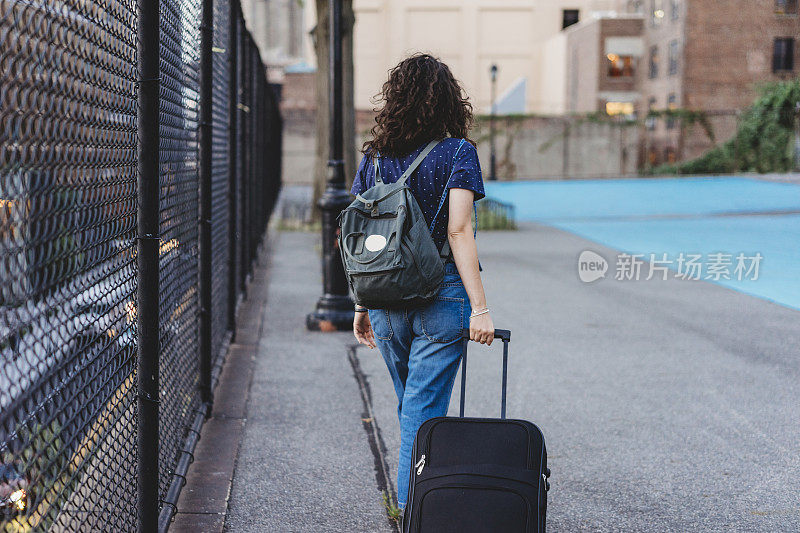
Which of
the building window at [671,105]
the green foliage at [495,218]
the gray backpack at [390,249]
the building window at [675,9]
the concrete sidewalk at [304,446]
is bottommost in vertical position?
the concrete sidewalk at [304,446]

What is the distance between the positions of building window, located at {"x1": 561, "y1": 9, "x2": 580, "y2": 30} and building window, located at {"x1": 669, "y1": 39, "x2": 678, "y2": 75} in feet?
62.6

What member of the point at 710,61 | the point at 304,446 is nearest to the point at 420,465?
the point at 304,446

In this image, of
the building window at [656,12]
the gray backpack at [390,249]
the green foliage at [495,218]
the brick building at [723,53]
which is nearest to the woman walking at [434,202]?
the gray backpack at [390,249]

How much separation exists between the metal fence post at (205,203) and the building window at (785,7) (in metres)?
50.7

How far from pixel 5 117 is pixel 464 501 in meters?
1.93

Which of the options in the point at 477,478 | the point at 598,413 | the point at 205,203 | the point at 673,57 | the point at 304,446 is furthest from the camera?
the point at 673,57

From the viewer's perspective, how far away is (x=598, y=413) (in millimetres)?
5949

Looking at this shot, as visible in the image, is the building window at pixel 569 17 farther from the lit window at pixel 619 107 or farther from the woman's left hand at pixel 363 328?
the woman's left hand at pixel 363 328

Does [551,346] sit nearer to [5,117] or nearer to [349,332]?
[349,332]

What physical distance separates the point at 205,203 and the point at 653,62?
5203 centimetres

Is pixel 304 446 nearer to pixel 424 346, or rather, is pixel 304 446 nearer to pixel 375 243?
pixel 424 346

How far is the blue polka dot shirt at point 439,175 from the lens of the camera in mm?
3441

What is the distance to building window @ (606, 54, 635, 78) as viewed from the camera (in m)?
55.1

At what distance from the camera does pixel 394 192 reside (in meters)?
3.39
